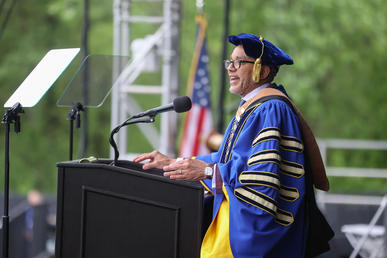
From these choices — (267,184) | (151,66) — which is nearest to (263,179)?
(267,184)

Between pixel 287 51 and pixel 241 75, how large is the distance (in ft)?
34.2

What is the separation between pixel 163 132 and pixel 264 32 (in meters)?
7.75

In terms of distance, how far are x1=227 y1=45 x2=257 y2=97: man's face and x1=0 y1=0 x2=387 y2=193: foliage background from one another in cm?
975

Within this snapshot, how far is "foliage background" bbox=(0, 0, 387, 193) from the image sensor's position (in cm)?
1283

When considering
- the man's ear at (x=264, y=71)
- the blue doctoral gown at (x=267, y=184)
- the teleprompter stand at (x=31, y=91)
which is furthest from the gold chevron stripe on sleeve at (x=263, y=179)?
the teleprompter stand at (x=31, y=91)

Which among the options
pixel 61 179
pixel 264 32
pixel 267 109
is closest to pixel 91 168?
pixel 61 179

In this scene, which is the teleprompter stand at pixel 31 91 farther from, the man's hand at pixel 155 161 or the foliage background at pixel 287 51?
the foliage background at pixel 287 51

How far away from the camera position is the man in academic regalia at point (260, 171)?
8.00 feet

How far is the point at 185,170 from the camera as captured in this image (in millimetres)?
2482

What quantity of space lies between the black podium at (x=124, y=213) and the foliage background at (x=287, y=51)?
10.2 metres

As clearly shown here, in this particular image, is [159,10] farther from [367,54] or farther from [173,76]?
[173,76]

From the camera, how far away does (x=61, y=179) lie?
2.54 metres

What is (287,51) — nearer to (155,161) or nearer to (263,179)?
(155,161)

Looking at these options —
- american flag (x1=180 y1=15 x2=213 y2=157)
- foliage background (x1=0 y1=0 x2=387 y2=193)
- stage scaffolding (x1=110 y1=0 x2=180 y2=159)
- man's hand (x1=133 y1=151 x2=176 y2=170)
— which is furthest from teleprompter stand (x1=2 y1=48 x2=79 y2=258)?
foliage background (x1=0 y1=0 x2=387 y2=193)
